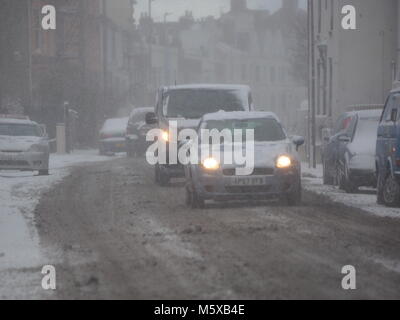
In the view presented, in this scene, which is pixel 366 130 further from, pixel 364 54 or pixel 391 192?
pixel 364 54

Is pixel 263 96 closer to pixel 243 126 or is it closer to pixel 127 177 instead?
pixel 127 177

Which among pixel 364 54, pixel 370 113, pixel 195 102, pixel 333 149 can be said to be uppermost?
pixel 364 54

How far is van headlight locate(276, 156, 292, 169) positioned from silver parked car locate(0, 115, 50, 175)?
46.0 ft

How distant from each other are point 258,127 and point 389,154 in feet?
7.47

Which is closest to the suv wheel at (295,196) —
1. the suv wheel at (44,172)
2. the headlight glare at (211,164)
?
the headlight glare at (211,164)

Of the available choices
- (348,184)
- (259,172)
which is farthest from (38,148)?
(259,172)

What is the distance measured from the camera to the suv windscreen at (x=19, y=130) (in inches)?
1310

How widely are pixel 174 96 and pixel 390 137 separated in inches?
303

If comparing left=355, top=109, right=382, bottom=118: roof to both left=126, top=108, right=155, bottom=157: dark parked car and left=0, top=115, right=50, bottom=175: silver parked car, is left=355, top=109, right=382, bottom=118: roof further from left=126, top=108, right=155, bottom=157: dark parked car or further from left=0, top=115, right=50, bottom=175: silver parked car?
left=126, top=108, right=155, bottom=157: dark parked car

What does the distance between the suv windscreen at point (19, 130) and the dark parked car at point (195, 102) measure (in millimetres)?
7784

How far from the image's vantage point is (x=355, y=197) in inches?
866

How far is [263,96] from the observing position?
117062 mm

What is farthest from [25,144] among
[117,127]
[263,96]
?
[263,96]

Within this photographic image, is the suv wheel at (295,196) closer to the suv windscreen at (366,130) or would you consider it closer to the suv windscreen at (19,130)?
the suv windscreen at (366,130)
